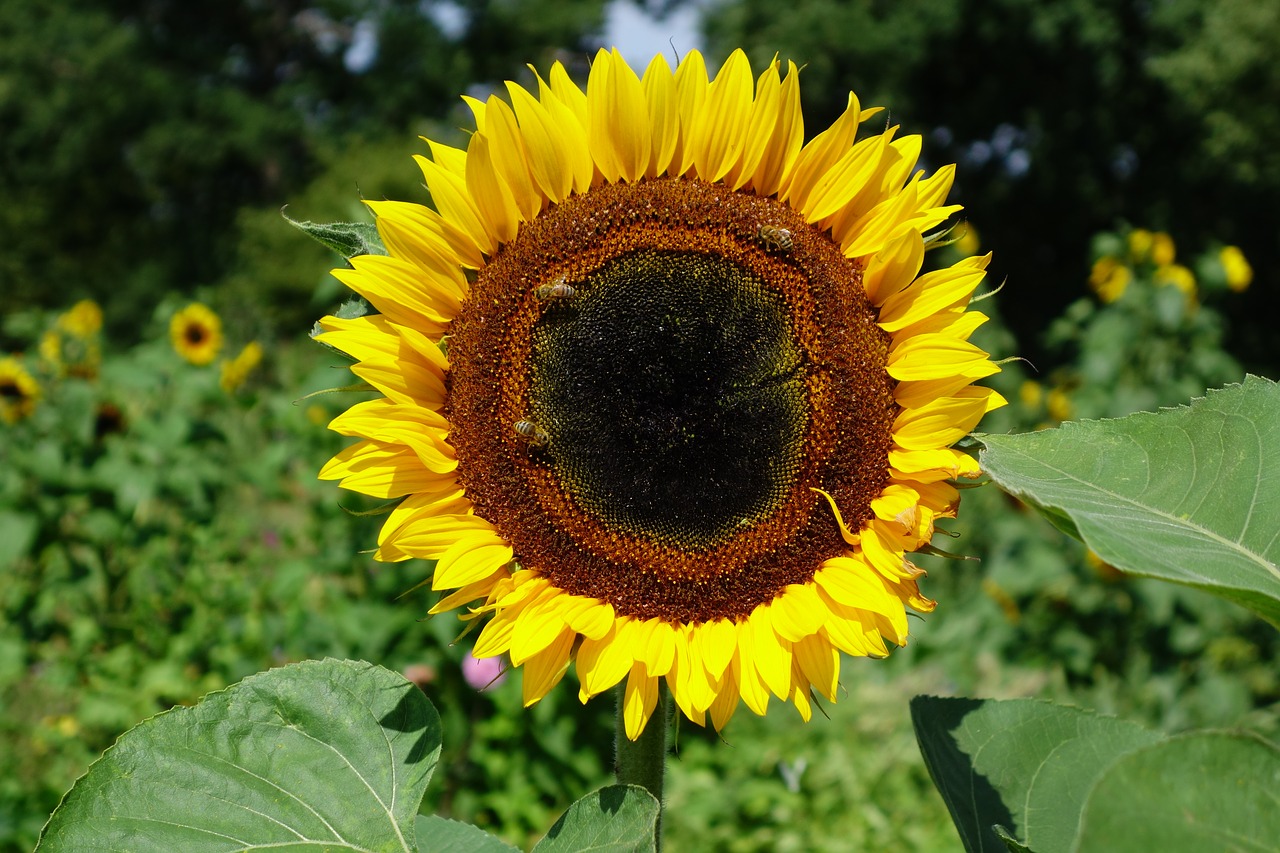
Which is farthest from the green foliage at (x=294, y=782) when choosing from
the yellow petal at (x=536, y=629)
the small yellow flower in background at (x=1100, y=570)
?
the small yellow flower in background at (x=1100, y=570)

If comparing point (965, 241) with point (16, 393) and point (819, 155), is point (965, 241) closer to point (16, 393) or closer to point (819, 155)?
point (819, 155)

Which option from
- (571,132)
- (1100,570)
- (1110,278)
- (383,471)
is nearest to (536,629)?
(383,471)

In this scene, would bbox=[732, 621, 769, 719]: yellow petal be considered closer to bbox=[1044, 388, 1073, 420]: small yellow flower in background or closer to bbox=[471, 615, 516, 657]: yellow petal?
bbox=[471, 615, 516, 657]: yellow petal

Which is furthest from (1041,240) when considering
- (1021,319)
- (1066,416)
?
(1066,416)

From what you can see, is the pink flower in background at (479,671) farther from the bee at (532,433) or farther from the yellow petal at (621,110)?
the yellow petal at (621,110)

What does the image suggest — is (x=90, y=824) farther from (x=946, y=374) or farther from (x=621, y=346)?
(x=946, y=374)

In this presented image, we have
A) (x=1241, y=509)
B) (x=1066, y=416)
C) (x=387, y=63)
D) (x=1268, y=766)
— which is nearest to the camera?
(x=1268, y=766)
